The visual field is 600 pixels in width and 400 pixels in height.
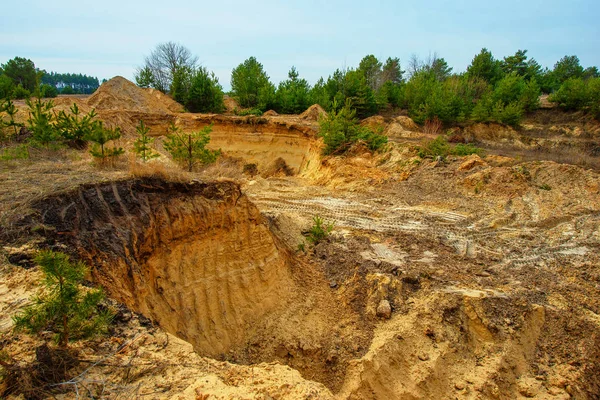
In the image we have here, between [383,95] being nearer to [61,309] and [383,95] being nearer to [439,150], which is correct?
[439,150]

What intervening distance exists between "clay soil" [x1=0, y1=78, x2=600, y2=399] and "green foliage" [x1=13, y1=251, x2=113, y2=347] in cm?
14

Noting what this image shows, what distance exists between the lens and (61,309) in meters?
2.80

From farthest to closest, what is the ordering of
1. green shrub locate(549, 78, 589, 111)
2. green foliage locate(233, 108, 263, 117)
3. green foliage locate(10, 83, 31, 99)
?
green shrub locate(549, 78, 589, 111) → green foliage locate(233, 108, 263, 117) → green foliage locate(10, 83, 31, 99)

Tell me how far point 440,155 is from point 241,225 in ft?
34.5

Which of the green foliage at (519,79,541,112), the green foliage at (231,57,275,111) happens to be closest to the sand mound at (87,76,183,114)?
the green foliage at (231,57,275,111)

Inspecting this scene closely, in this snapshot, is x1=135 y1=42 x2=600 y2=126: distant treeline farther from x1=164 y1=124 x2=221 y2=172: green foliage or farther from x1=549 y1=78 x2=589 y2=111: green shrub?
x1=164 y1=124 x2=221 y2=172: green foliage

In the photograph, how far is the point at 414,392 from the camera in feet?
15.3

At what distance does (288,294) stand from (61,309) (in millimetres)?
4547

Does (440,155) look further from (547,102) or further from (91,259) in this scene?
(547,102)

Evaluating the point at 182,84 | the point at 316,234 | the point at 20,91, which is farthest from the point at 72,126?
the point at 182,84

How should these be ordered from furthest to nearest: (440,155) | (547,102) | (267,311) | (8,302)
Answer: (547,102) → (440,155) → (267,311) → (8,302)

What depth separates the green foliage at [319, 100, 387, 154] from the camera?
16172mm

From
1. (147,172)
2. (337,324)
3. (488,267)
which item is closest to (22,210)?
(147,172)

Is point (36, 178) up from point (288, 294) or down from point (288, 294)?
up
